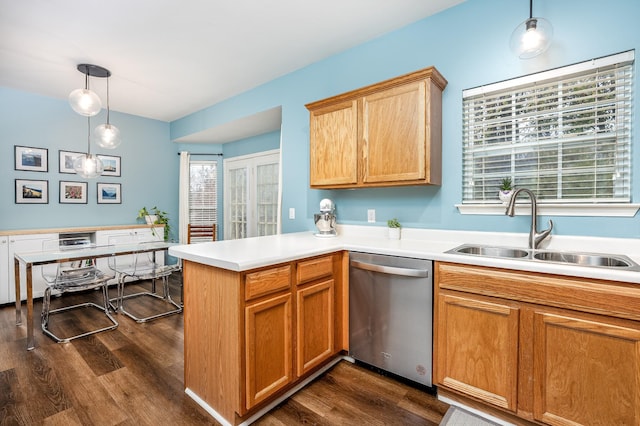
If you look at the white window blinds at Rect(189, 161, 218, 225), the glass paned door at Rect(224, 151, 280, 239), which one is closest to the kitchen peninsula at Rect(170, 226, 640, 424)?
the glass paned door at Rect(224, 151, 280, 239)

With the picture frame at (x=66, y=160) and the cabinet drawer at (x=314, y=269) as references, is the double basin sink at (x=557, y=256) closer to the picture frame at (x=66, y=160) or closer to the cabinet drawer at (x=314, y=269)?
the cabinet drawer at (x=314, y=269)

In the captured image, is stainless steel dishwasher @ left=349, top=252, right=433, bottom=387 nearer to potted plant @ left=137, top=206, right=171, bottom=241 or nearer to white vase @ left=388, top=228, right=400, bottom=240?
white vase @ left=388, top=228, right=400, bottom=240

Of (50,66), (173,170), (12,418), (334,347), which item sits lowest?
(12,418)

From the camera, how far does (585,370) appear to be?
52.2 inches

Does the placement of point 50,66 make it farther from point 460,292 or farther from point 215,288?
point 460,292

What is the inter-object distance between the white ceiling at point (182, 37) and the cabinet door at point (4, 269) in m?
1.88

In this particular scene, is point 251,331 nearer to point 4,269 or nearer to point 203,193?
point 4,269

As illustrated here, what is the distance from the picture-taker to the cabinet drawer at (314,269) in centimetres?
184

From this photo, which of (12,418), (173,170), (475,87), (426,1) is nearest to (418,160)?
(475,87)

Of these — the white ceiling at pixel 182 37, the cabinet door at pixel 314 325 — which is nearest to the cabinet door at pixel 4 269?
the white ceiling at pixel 182 37

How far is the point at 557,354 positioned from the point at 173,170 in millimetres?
5486

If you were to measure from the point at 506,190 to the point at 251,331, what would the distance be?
1.80 m

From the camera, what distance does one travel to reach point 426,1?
84.8 inches

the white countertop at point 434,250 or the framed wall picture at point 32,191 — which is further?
the framed wall picture at point 32,191
